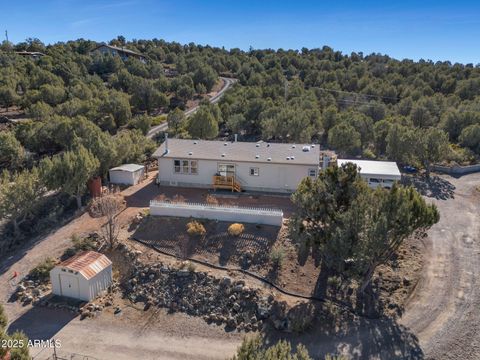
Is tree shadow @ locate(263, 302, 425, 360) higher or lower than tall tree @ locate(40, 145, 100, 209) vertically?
lower

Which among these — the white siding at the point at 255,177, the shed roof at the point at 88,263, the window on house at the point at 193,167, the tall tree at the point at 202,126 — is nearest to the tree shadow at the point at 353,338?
the shed roof at the point at 88,263

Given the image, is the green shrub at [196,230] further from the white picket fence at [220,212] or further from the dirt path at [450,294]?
the dirt path at [450,294]

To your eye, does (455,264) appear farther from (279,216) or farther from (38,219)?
(38,219)

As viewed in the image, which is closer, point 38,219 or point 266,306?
point 266,306

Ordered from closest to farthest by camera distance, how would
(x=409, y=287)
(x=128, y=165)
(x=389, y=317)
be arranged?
(x=389, y=317) → (x=409, y=287) → (x=128, y=165)

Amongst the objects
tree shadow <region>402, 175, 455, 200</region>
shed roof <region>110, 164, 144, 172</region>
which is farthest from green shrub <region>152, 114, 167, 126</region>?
tree shadow <region>402, 175, 455, 200</region>

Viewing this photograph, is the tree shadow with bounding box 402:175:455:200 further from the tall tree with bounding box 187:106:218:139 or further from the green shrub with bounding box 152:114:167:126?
the green shrub with bounding box 152:114:167:126

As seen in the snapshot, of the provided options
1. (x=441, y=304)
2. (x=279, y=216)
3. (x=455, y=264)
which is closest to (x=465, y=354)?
(x=441, y=304)
